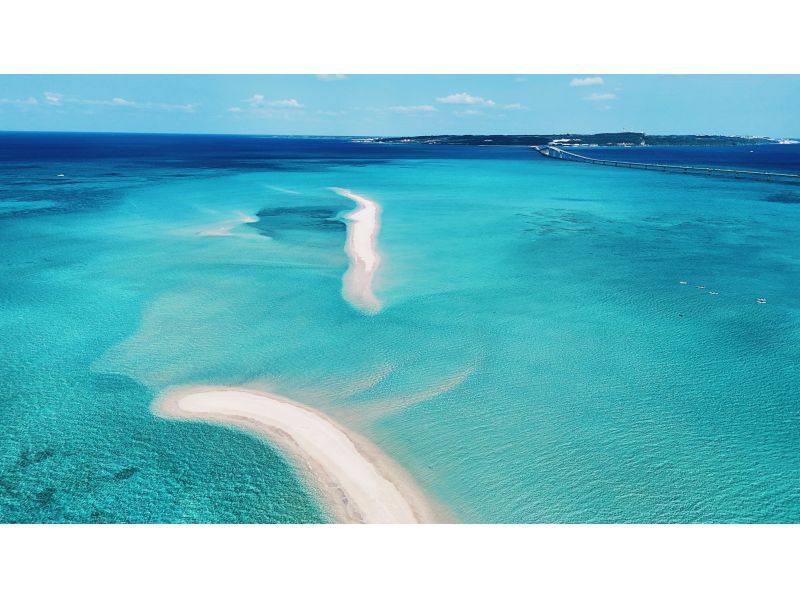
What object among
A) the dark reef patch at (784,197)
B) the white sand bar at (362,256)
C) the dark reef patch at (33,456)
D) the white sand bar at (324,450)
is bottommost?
the dark reef patch at (33,456)

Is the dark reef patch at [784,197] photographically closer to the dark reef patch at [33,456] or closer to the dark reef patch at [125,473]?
the dark reef patch at [125,473]

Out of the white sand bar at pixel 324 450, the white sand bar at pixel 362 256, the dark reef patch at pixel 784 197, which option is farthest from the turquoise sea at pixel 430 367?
the dark reef patch at pixel 784 197

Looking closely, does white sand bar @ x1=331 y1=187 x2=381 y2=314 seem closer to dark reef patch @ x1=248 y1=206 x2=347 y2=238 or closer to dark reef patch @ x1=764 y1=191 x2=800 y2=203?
dark reef patch @ x1=248 y1=206 x2=347 y2=238

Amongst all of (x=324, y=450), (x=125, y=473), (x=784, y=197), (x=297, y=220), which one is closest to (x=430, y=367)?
(x=324, y=450)

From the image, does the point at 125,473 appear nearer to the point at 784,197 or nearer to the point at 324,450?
the point at 324,450

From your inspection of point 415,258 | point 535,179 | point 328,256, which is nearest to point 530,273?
point 415,258

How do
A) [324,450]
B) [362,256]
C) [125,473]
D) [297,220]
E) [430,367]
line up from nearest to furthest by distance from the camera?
[125,473], [324,450], [430,367], [362,256], [297,220]
